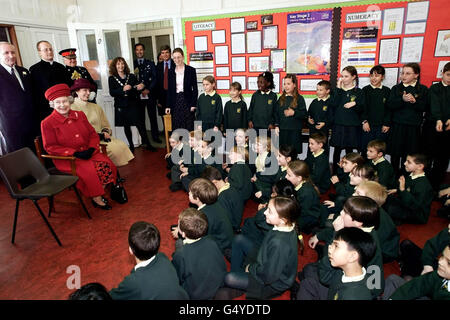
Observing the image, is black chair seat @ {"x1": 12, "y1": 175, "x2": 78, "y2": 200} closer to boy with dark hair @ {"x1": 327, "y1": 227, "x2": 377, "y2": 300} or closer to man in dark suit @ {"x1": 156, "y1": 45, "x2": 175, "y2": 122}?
boy with dark hair @ {"x1": 327, "y1": 227, "x2": 377, "y2": 300}

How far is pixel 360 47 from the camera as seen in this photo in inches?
160

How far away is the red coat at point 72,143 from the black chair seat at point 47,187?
0.75 ft

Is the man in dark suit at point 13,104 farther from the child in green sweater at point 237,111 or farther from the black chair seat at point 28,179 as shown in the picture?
the child in green sweater at point 237,111

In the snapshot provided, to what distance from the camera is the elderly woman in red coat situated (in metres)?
3.11

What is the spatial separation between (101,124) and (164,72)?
65.9 inches

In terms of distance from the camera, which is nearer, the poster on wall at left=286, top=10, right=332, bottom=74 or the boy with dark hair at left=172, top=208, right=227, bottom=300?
the boy with dark hair at left=172, top=208, right=227, bottom=300

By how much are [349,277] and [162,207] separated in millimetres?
2295

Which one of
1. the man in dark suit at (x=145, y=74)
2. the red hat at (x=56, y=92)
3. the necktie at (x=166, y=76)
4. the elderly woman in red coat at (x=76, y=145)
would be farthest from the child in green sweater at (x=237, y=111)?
the red hat at (x=56, y=92)

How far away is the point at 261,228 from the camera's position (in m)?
2.35

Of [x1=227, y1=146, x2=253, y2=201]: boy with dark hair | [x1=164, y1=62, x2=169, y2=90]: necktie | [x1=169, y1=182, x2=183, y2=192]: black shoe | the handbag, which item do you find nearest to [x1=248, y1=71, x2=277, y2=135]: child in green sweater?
[x1=227, y1=146, x2=253, y2=201]: boy with dark hair

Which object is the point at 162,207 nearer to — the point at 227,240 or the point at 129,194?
the point at 129,194

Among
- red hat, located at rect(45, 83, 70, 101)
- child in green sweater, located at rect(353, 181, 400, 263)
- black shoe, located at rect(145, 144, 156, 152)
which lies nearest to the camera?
child in green sweater, located at rect(353, 181, 400, 263)

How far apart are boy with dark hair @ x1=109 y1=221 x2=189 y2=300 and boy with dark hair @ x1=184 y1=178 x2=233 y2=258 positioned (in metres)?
0.58
